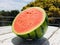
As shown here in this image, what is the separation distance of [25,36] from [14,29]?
34 cm

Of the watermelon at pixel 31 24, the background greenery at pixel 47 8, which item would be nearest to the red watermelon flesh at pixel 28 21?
the watermelon at pixel 31 24

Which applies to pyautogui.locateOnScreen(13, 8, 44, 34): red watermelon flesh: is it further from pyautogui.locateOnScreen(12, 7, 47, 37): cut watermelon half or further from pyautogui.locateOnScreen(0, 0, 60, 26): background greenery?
pyautogui.locateOnScreen(0, 0, 60, 26): background greenery

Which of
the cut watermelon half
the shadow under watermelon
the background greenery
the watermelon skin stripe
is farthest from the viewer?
the background greenery

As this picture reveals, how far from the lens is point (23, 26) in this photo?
10.9ft

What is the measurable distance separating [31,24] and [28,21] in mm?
72

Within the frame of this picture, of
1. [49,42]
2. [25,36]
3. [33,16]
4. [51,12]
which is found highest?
[33,16]

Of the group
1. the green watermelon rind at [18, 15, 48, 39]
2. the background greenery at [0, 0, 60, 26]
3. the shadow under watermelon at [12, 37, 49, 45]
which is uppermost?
the green watermelon rind at [18, 15, 48, 39]

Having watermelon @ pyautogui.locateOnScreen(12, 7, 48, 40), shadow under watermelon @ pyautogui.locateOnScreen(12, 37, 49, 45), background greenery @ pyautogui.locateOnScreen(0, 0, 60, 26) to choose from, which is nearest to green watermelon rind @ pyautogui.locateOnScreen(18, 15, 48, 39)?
watermelon @ pyautogui.locateOnScreen(12, 7, 48, 40)

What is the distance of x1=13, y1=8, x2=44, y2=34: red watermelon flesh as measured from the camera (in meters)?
3.25

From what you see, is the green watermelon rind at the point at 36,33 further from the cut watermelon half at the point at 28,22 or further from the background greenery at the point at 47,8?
the background greenery at the point at 47,8

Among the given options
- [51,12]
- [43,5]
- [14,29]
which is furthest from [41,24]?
[43,5]

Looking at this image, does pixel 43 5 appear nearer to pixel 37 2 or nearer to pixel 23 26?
pixel 37 2

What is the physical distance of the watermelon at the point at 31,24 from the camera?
10.3 ft

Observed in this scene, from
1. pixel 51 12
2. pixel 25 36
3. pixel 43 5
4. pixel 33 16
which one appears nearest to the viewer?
pixel 25 36
